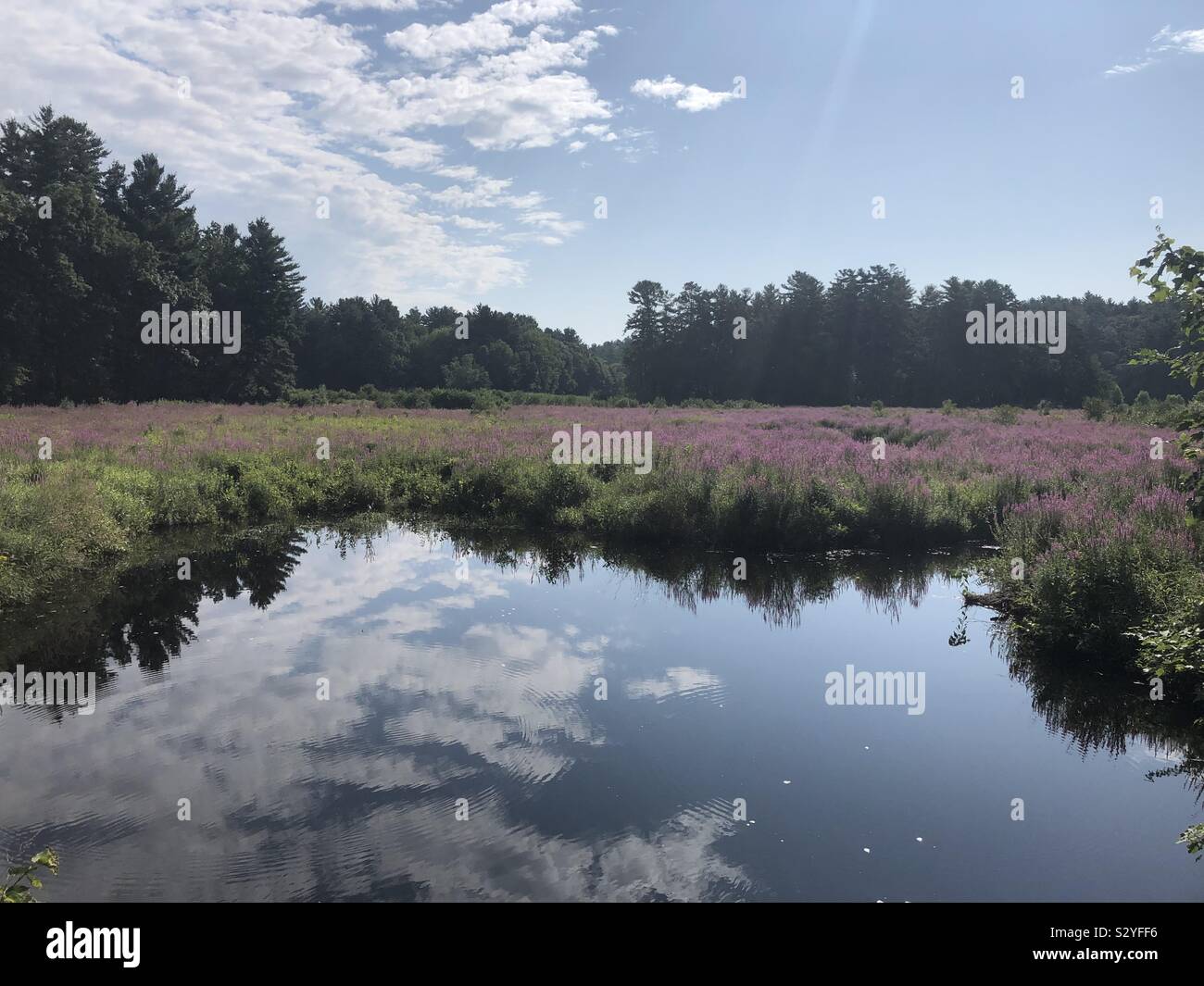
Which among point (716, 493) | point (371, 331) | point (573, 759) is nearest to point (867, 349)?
point (371, 331)

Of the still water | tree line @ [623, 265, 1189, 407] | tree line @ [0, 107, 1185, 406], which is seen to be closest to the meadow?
the still water

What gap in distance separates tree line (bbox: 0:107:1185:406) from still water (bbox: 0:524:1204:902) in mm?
24410

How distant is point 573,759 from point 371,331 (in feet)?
238

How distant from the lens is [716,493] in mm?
15828

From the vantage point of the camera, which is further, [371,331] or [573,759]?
[371,331]

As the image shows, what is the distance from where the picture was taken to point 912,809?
5902 millimetres

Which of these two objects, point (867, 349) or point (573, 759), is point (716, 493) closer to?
point (573, 759)

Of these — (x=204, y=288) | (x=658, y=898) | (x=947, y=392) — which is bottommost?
(x=658, y=898)

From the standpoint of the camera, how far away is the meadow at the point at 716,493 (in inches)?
351

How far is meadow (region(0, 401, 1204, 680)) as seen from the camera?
8.91 metres

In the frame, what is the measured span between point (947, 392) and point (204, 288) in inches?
2374
